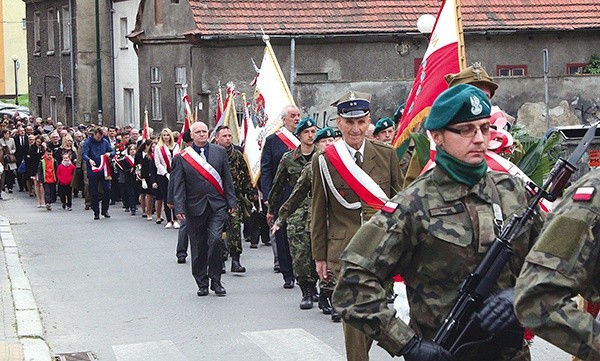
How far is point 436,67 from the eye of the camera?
9016mm

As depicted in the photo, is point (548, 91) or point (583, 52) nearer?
point (548, 91)

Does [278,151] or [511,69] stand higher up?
[511,69]

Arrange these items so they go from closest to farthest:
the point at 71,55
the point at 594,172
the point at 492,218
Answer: the point at 594,172 → the point at 492,218 → the point at 71,55

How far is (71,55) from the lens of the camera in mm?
47781

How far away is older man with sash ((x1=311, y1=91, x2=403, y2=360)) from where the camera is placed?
27.9ft

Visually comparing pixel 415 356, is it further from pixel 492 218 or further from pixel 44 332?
pixel 44 332

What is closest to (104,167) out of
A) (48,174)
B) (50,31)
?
(48,174)

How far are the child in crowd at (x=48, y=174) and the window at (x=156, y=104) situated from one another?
898 centimetres

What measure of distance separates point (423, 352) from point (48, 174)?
2359cm

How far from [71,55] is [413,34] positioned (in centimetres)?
2112

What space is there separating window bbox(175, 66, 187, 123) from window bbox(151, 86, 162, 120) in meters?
2.45

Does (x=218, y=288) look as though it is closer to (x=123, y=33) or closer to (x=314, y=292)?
(x=314, y=292)

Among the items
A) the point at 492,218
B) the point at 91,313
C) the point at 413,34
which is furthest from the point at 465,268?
the point at 413,34

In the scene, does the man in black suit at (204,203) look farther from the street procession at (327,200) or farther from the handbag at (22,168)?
the handbag at (22,168)
